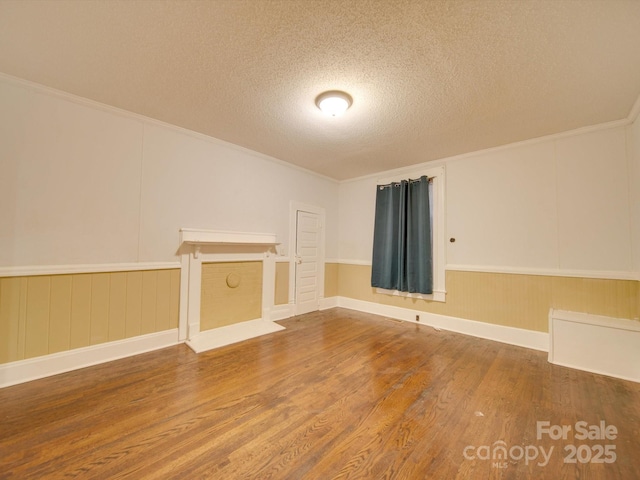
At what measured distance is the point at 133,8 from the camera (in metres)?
1.55

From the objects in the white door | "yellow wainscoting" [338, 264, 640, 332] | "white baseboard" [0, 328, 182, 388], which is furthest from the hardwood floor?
the white door

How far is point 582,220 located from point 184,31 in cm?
439

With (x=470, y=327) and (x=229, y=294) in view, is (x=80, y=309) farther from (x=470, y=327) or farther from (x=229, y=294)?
(x=470, y=327)

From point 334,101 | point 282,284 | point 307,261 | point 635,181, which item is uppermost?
point 334,101

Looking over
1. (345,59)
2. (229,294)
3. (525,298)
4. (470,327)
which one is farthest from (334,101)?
(470,327)

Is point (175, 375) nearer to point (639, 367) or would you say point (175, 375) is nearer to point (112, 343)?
point (112, 343)

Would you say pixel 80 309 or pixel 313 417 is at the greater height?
pixel 80 309

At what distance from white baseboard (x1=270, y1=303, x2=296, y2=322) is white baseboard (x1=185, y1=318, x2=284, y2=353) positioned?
0.21 m

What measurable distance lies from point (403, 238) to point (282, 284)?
2261mm

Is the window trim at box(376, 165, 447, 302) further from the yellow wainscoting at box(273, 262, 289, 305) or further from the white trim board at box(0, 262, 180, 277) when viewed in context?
the white trim board at box(0, 262, 180, 277)

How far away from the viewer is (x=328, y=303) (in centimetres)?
510

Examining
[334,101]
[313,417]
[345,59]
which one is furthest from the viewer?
[334,101]

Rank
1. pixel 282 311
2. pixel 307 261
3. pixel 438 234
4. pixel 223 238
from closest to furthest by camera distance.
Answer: pixel 223 238 → pixel 438 234 → pixel 282 311 → pixel 307 261

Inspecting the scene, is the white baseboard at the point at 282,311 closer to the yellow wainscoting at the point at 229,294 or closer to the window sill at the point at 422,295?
the yellow wainscoting at the point at 229,294
